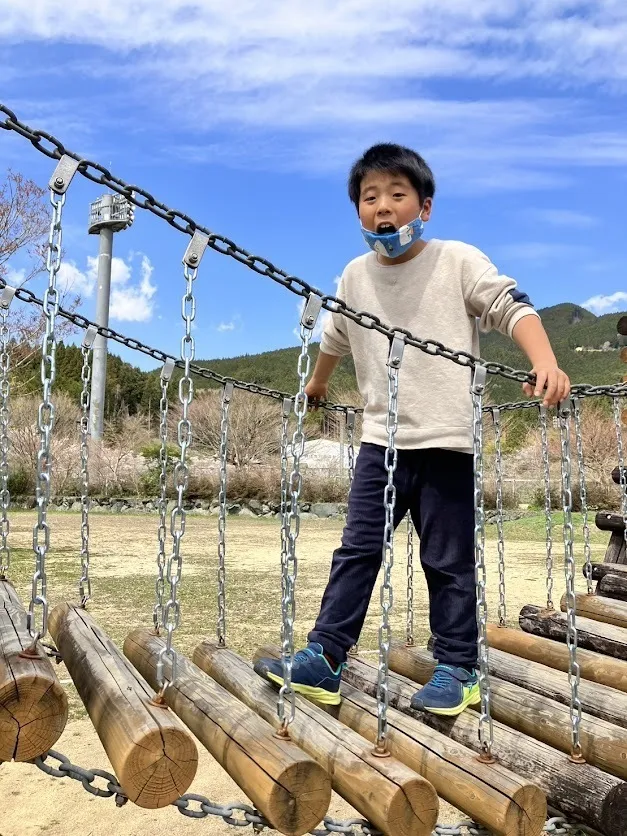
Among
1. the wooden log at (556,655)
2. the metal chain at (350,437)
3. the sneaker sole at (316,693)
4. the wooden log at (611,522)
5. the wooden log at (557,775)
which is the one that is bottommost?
the wooden log at (557,775)

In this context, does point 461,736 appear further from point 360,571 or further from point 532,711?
point 360,571

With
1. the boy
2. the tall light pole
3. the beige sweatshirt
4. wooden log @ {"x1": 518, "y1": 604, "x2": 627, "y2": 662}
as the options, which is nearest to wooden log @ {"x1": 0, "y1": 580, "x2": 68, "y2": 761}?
the boy

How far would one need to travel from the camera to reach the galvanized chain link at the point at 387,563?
175cm

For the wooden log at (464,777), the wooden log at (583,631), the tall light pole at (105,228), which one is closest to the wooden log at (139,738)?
the wooden log at (464,777)

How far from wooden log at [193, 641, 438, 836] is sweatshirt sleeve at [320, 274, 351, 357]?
111 cm

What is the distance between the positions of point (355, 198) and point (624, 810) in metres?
1.72

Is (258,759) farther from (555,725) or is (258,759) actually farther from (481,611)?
A: (555,725)

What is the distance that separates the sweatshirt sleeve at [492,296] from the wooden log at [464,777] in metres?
1.06

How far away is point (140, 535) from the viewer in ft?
45.0

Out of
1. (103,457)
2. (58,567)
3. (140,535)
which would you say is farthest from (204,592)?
(103,457)

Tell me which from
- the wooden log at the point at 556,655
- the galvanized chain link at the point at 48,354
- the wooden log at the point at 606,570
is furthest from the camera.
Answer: the wooden log at the point at 606,570

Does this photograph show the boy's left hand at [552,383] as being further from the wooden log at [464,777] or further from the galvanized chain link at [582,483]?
the wooden log at [464,777]

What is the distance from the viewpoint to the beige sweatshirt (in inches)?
86.2

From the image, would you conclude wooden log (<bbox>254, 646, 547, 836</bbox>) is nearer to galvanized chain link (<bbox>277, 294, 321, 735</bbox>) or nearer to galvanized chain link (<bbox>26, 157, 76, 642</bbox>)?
galvanized chain link (<bbox>277, 294, 321, 735</bbox>)
